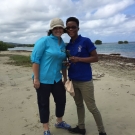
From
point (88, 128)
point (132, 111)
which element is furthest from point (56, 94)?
point (132, 111)

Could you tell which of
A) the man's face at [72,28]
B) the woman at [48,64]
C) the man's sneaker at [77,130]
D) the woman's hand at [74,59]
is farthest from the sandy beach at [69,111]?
the man's face at [72,28]

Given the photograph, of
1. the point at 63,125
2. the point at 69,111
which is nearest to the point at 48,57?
the point at 63,125

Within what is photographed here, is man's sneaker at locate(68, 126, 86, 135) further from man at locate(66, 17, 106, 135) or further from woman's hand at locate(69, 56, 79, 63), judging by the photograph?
woman's hand at locate(69, 56, 79, 63)

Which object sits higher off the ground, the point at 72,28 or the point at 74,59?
the point at 72,28

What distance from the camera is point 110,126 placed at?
4207mm

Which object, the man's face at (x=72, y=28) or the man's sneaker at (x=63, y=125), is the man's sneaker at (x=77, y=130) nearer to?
the man's sneaker at (x=63, y=125)

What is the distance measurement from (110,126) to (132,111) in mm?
991

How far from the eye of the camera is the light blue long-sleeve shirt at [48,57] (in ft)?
11.5

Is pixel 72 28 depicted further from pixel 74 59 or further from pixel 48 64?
pixel 48 64

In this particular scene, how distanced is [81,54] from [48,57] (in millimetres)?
561

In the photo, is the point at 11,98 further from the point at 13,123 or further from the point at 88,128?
the point at 88,128

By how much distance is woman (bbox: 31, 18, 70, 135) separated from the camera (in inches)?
138

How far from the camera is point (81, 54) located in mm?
3500

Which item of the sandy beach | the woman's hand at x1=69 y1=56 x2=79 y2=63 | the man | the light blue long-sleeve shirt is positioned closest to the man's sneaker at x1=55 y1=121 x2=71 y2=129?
the sandy beach
